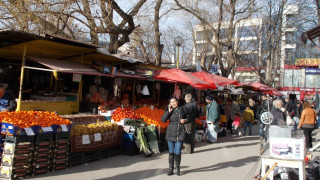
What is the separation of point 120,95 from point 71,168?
5.69 m

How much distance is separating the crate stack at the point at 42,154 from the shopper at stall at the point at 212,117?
244 inches

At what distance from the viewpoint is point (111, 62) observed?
10758 mm

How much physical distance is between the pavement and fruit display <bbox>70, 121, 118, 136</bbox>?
80 centimetres

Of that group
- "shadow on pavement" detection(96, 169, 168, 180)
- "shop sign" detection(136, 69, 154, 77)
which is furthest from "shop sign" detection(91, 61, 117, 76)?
"shadow on pavement" detection(96, 169, 168, 180)

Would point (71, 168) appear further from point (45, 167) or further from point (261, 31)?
point (261, 31)

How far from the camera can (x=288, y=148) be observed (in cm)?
446

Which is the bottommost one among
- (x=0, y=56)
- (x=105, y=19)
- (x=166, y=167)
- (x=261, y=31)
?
(x=166, y=167)

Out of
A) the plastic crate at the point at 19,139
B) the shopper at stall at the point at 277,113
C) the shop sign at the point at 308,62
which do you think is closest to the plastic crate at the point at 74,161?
the plastic crate at the point at 19,139

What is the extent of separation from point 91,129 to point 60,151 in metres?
1.15

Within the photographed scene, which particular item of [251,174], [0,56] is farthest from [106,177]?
[0,56]

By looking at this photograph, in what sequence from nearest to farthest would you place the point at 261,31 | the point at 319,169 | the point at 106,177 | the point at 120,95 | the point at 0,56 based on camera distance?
the point at 319,169 < the point at 106,177 < the point at 0,56 < the point at 120,95 < the point at 261,31

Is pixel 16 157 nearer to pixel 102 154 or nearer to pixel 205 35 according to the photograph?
pixel 102 154

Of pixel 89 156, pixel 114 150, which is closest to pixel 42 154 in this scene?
Result: pixel 89 156

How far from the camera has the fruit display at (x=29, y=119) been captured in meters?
5.46
